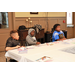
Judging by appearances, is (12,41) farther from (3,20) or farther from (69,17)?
(69,17)

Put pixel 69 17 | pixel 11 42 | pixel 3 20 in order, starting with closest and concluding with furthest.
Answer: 1. pixel 11 42
2. pixel 3 20
3. pixel 69 17

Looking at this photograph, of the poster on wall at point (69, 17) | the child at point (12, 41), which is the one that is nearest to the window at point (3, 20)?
the child at point (12, 41)

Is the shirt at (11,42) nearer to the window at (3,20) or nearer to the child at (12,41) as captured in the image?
the child at (12,41)

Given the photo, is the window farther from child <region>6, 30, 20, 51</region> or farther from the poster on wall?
the poster on wall

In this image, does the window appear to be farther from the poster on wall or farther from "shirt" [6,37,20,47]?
the poster on wall

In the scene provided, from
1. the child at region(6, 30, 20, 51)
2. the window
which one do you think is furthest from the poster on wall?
the child at region(6, 30, 20, 51)

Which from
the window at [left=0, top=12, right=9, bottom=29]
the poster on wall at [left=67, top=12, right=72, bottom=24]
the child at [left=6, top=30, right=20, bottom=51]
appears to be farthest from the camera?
the poster on wall at [left=67, top=12, right=72, bottom=24]

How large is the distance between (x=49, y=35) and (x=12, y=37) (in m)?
3.54

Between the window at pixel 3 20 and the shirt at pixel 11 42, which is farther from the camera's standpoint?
the window at pixel 3 20

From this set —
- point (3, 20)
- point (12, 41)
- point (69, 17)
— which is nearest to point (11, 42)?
point (12, 41)

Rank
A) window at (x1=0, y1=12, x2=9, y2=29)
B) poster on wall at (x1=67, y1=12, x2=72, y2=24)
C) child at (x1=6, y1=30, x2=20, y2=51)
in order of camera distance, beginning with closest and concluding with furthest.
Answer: child at (x1=6, y1=30, x2=20, y2=51) < window at (x1=0, y1=12, x2=9, y2=29) < poster on wall at (x1=67, y1=12, x2=72, y2=24)

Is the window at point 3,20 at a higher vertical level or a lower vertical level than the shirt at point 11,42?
higher

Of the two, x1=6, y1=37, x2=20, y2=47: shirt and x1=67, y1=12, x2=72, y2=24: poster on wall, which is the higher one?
x1=67, y1=12, x2=72, y2=24: poster on wall

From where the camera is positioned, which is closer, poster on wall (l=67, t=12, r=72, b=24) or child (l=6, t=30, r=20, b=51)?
child (l=6, t=30, r=20, b=51)
